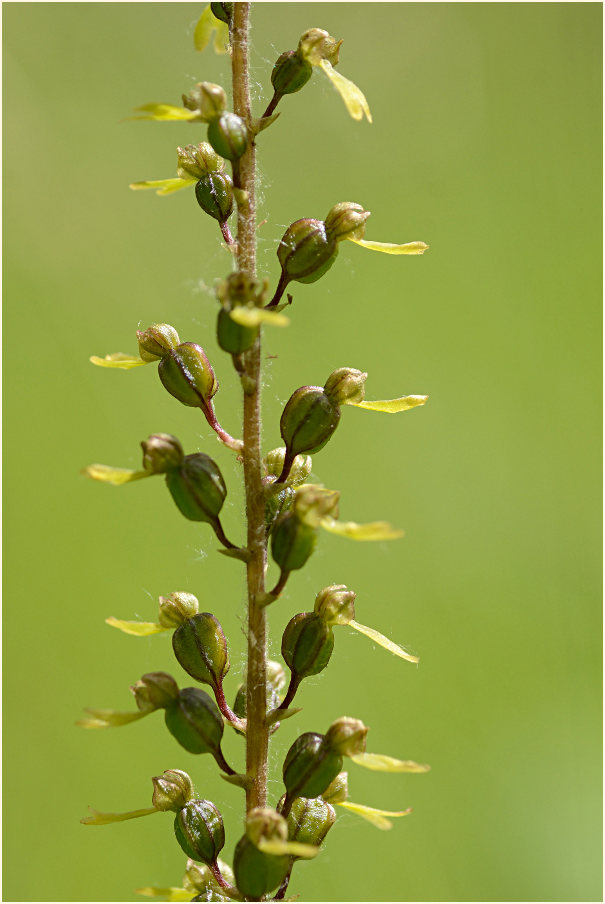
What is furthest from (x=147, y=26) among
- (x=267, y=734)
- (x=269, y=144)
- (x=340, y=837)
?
(x=267, y=734)

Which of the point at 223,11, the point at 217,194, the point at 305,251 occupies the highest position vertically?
the point at 223,11

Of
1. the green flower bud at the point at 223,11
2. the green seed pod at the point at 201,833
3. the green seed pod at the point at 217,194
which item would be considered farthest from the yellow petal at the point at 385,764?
the green flower bud at the point at 223,11

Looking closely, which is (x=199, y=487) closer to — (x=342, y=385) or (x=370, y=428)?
(x=342, y=385)

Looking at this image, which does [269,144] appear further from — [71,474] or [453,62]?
[71,474]

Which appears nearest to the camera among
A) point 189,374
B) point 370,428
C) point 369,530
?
point 369,530

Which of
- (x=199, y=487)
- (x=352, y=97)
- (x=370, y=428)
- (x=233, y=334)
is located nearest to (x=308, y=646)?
(x=199, y=487)

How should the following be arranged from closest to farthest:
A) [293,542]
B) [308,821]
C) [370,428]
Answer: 1. [293,542]
2. [308,821]
3. [370,428]

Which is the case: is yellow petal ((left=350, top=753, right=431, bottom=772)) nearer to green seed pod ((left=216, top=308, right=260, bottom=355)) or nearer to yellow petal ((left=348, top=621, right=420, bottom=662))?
yellow petal ((left=348, top=621, right=420, bottom=662))
